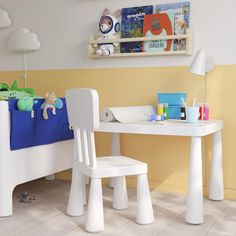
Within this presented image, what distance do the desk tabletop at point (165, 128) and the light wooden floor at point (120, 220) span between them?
17.6 inches

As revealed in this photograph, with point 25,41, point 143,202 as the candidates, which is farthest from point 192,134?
point 25,41

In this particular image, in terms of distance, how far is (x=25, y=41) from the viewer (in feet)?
10.3

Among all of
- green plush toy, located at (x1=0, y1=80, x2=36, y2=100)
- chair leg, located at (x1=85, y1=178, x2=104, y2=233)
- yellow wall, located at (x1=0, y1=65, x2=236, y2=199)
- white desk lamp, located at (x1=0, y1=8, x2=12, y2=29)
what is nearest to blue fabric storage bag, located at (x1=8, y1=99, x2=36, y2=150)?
green plush toy, located at (x1=0, y1=80, x2=36, y2=100)

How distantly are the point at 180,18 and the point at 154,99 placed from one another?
54cm

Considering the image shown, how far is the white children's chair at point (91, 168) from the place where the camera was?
198 cm

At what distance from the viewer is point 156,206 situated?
7.93 ft

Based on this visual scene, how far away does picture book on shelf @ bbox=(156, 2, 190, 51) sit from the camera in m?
2.62

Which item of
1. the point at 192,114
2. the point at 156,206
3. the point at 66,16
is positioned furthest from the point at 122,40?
the point at 156,206

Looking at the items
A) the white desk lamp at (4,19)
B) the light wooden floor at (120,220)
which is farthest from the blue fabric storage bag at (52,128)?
the white desk lamp at (4,19)

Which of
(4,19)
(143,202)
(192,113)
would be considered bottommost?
(143,202)

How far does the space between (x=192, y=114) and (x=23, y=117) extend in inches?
36.1

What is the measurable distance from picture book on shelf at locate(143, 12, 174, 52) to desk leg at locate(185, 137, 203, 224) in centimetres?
82

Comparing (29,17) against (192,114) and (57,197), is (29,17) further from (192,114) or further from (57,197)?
(192,114)

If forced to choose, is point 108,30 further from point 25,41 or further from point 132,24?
point 25,41
